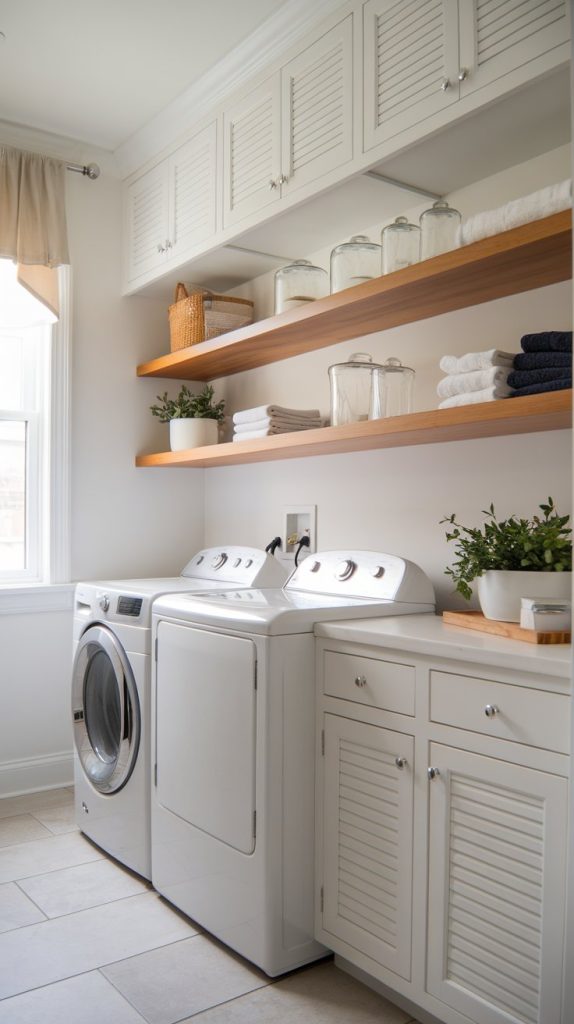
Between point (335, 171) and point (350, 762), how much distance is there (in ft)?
5.19

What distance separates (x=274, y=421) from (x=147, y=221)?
Answer: 1156 millimetres

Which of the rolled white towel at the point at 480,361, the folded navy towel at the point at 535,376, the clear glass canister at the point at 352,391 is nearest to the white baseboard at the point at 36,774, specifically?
the clear glass canister at the point at 352,391

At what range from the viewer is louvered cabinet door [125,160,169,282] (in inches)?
124

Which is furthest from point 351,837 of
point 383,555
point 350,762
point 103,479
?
point 103,479

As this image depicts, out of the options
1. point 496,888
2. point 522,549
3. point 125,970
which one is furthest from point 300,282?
point 125,970

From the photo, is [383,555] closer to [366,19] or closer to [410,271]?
[410,271]

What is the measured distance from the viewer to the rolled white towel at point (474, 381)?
1.89 meters

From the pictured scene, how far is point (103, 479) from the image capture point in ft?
11.3

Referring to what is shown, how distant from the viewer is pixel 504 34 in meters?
1.74

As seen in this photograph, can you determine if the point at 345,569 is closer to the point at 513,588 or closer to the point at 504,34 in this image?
the point at 513,588

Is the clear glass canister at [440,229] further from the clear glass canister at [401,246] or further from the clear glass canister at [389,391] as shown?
the clear glass canister at [389,391]

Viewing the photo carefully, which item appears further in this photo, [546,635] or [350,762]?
[350,762]

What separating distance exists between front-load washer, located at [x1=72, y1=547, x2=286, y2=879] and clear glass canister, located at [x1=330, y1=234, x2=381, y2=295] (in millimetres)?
1006

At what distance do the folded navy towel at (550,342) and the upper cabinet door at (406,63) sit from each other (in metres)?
0.59
